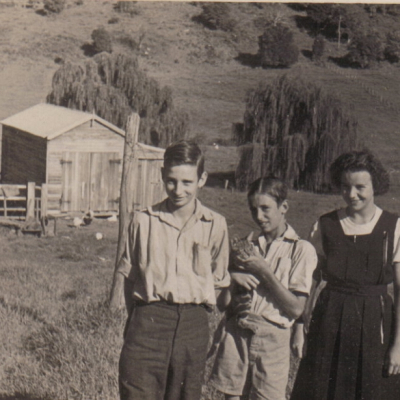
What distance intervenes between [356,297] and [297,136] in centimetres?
2421

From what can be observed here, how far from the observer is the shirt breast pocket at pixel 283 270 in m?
2.74

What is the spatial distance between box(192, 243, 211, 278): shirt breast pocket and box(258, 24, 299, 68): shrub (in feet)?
43.0

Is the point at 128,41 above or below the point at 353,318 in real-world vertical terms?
below

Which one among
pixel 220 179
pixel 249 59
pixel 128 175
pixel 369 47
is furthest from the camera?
pixel 220 179

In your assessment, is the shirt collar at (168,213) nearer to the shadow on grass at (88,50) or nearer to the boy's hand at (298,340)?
the boy's hand at (298,340)

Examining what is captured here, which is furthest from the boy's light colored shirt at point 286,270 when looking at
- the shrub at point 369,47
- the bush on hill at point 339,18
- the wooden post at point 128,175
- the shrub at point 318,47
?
the shrub at point 318,47

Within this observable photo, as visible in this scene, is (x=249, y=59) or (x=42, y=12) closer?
(x=42, y=12)

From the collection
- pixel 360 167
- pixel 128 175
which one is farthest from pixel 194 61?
pixel 360 167

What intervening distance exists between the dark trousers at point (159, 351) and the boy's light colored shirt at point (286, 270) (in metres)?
0.35

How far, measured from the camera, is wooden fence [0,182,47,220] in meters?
17.3

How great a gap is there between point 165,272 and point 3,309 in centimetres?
466

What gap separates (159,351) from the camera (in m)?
2.56

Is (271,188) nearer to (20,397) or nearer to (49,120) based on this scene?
(20,397)

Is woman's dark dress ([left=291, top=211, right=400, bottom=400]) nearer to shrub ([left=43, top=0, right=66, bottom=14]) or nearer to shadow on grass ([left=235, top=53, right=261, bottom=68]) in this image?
shrub ([left=43, top=0, right=66, bottom=14])
